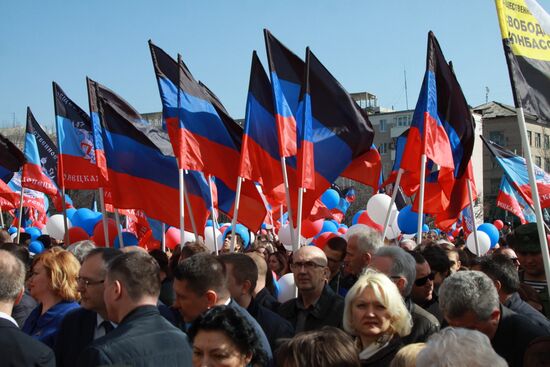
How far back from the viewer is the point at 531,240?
661 cm

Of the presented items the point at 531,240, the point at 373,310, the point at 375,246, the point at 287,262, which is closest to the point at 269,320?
the point at 373,310

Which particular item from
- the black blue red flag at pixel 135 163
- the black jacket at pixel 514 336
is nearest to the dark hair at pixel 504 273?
the black jacket at pixel 514 336

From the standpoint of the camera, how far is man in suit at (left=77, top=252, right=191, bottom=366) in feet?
12.9

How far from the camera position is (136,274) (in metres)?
4.40

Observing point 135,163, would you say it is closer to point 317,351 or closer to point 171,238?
point 171,238

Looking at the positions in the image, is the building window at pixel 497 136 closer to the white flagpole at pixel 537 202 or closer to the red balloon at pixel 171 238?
the red balloon at pixel 171 238

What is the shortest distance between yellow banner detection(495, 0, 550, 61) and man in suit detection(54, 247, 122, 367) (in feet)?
10.9

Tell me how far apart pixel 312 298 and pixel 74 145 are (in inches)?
335

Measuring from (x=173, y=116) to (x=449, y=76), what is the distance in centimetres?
411

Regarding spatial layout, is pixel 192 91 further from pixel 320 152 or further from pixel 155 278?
pixel 155 278

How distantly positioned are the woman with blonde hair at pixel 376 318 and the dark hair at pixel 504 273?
1.23 m

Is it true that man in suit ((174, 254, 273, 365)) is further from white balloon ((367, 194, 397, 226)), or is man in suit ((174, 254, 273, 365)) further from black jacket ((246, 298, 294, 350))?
white balloon ((367, 194, 397, 226))

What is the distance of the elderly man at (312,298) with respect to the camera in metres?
6.07

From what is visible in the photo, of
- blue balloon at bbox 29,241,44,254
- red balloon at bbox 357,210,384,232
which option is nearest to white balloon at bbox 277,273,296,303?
red balloon at bbox 357,210,384,232
